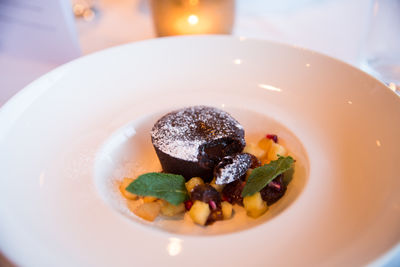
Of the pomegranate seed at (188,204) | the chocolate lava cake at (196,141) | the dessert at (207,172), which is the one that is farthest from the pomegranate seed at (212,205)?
the chocolate lava cake at (196,141)

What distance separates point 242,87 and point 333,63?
54 centimetres

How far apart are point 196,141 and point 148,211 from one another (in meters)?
0.43

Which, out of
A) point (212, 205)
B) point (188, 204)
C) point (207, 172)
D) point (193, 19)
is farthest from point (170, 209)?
point (193, 19)

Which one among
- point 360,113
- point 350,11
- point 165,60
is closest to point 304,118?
point 360,113

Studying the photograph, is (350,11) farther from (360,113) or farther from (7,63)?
(7,63)

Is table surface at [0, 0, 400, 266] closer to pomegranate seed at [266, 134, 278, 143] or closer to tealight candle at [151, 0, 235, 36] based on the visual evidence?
tealight candle at [151, 0, 235, 36]

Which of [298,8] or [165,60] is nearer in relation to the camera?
[165,60]

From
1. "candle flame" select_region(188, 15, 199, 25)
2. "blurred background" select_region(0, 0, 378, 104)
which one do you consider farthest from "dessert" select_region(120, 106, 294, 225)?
"blurred background" select_region(0, 0, 378, 104)

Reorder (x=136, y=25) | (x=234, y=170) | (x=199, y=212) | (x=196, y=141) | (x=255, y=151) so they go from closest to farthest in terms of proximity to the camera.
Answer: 1. (x=199, y=212)
2. (x=234, y=170)
3. (x=196, y=141)
4. (x=255, y=151)
5. (x=136, y=25)

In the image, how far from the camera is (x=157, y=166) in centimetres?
200

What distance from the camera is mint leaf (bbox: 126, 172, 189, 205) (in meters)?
1.47

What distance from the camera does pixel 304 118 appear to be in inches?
74.3

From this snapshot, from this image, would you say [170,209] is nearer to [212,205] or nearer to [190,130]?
[212,205]

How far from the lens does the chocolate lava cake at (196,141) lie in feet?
5.77
